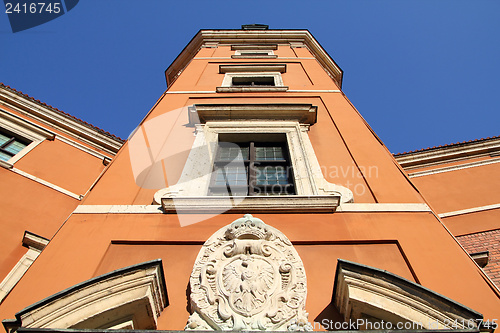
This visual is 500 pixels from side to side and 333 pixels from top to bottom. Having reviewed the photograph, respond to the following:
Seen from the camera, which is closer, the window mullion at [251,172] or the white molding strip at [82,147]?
the window mullion at [251,172]

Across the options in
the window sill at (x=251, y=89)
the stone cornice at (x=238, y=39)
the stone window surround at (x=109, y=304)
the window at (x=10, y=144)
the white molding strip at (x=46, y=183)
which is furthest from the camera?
the stone cornice at (x=238, y=39)

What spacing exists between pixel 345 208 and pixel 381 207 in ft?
1.67

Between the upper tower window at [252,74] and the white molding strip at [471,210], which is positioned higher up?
the upper tower window at [252,74]

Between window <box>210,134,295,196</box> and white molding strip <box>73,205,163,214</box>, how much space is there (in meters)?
1.20

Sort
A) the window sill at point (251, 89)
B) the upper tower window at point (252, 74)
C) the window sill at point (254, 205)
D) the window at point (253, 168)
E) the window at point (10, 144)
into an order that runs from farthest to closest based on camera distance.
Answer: the upper tower window at point (252, 74) < the window sill at point (251, 89) < the window at point (10, 144) < the window at point (253, 168) < the window sill at point (254, 205)

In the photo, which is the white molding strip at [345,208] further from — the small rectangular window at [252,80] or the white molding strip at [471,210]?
the small rectangular window at [252,80]

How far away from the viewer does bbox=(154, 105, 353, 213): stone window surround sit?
566 centimetres

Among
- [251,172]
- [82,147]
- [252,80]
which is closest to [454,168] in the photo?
[251,172]

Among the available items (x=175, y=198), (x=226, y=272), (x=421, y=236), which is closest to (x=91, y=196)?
(x=175, y=198)

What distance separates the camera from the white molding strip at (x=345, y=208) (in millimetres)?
5707

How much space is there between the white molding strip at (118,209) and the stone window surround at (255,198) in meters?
0.15

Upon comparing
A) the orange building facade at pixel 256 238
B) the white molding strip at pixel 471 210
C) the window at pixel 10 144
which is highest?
the window at pixel 10 144

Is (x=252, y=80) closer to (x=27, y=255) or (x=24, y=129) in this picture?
(x=24, y=129)

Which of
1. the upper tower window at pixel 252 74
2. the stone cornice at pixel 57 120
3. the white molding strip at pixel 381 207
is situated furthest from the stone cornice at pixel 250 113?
the stone cornice at pixel 57 120
